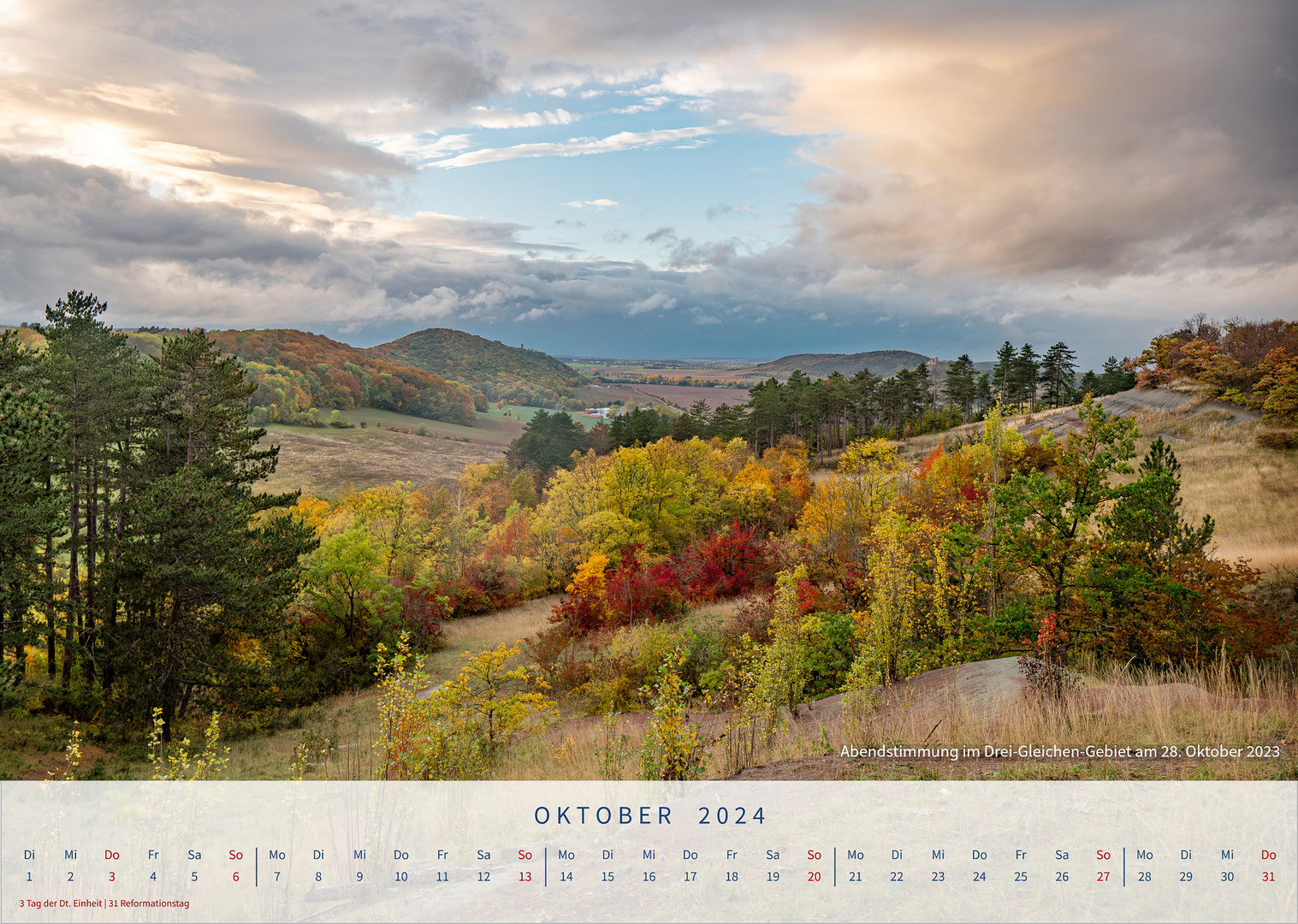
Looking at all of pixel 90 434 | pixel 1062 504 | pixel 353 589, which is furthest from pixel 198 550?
pixel 1062 504

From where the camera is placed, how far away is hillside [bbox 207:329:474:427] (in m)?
98.9

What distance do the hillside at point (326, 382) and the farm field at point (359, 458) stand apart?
5533mm

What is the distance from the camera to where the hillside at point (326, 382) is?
9894 centimetres

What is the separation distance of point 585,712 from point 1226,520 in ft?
105

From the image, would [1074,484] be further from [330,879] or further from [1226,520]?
[1226,520]

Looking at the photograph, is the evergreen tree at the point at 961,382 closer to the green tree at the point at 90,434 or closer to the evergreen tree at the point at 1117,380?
the evergreen tree at the point at 1117,380

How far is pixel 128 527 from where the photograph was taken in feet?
78.2

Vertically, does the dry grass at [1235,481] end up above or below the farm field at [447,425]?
below

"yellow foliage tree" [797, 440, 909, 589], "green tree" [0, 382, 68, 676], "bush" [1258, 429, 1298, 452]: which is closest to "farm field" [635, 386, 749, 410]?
"bush" [1258, 429, 1298, 452]

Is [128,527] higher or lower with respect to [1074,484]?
lower

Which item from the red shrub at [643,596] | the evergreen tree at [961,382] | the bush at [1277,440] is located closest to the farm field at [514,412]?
the evergreen tree at [961,382]

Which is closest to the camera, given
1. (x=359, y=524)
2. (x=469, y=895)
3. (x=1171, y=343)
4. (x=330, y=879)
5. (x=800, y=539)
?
(x=469, y=895)

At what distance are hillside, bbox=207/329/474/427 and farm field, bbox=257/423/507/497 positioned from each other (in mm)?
5533

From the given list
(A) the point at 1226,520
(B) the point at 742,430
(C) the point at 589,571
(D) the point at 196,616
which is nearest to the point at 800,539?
(C) the point at 589,571
